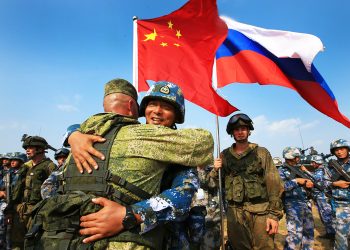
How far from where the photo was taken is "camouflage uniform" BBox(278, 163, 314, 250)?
7113 millimetres

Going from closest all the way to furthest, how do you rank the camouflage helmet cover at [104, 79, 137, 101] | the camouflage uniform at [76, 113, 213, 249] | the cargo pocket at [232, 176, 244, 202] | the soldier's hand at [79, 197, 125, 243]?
the soldier's hand at [79, 197, 125, 243] → the camouflage uniform at [76, 113, 213, 249] → the camouflage helmet cover at [104, 79, 137, 101] → the cargo pocket at [232, 176, 244, 202]

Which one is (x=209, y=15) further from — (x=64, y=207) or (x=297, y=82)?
(x=64, y=207)

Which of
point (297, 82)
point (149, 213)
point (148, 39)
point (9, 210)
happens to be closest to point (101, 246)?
point (149, 213)

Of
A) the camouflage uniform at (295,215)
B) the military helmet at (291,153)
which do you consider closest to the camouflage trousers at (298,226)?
the camouflage uniform at (295,215)

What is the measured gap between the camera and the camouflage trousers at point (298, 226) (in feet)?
23.2

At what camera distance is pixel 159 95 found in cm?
233

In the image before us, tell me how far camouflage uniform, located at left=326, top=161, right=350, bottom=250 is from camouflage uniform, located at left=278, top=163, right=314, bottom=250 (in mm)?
668

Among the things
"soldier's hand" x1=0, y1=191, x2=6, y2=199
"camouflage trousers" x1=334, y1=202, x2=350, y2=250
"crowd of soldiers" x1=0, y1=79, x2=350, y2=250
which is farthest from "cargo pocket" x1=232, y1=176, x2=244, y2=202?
"soldier's hand" x1=0, y1=191, x2=6, y2=199

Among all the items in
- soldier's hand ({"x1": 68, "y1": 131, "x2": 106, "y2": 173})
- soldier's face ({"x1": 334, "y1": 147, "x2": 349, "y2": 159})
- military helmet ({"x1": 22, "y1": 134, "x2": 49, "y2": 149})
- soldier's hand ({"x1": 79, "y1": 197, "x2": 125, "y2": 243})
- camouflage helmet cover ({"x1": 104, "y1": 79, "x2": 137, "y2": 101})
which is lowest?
soldier's hand ({"x1": 79, "y1": 197, "x2": 125, "y2": 243})

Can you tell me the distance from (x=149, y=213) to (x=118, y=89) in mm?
986

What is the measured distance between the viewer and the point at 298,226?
719 cm

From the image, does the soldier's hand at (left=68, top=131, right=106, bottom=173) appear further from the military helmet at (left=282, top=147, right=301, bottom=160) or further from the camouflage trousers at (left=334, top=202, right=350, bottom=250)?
the military helmet at (left=282, top=147, right=301, bottom=160)

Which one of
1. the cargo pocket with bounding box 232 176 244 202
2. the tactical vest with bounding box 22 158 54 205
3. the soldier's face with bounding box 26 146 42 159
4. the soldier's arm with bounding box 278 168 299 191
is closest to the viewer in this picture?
the cargo pocket with bounding box 232 176 244 202

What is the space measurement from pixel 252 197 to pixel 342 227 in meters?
3.93
